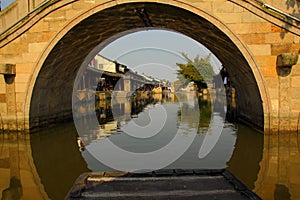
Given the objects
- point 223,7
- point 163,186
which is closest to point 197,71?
point 223,7

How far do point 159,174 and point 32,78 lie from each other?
8.72 metres

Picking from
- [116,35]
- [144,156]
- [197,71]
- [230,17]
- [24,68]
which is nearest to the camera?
[144,156]

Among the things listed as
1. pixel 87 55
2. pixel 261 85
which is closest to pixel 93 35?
pixel 87 55

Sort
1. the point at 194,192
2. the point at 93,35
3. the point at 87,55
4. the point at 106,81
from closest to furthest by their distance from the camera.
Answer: the point at 194,192
the point at 93,35
the point at 87,55
the point at 106,81

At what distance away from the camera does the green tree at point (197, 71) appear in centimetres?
5191

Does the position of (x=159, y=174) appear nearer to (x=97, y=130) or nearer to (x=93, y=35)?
(x=97, y=130)

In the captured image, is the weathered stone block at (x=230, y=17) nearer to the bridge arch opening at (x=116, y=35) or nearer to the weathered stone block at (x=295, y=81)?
the bridge arch opening at (x=116, y=35)

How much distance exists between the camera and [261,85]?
10516 millimetres

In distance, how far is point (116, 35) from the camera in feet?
55.4

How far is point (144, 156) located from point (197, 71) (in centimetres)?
4829

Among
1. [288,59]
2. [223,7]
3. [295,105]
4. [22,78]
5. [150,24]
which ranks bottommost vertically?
[295,105]

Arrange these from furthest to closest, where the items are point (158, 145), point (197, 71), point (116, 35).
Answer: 1. point (197, 71)
2. point (116, 35)
3. point (158, 145)

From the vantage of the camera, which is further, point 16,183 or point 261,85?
point 261,85

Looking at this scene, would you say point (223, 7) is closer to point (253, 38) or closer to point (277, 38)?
point (253, 38)
